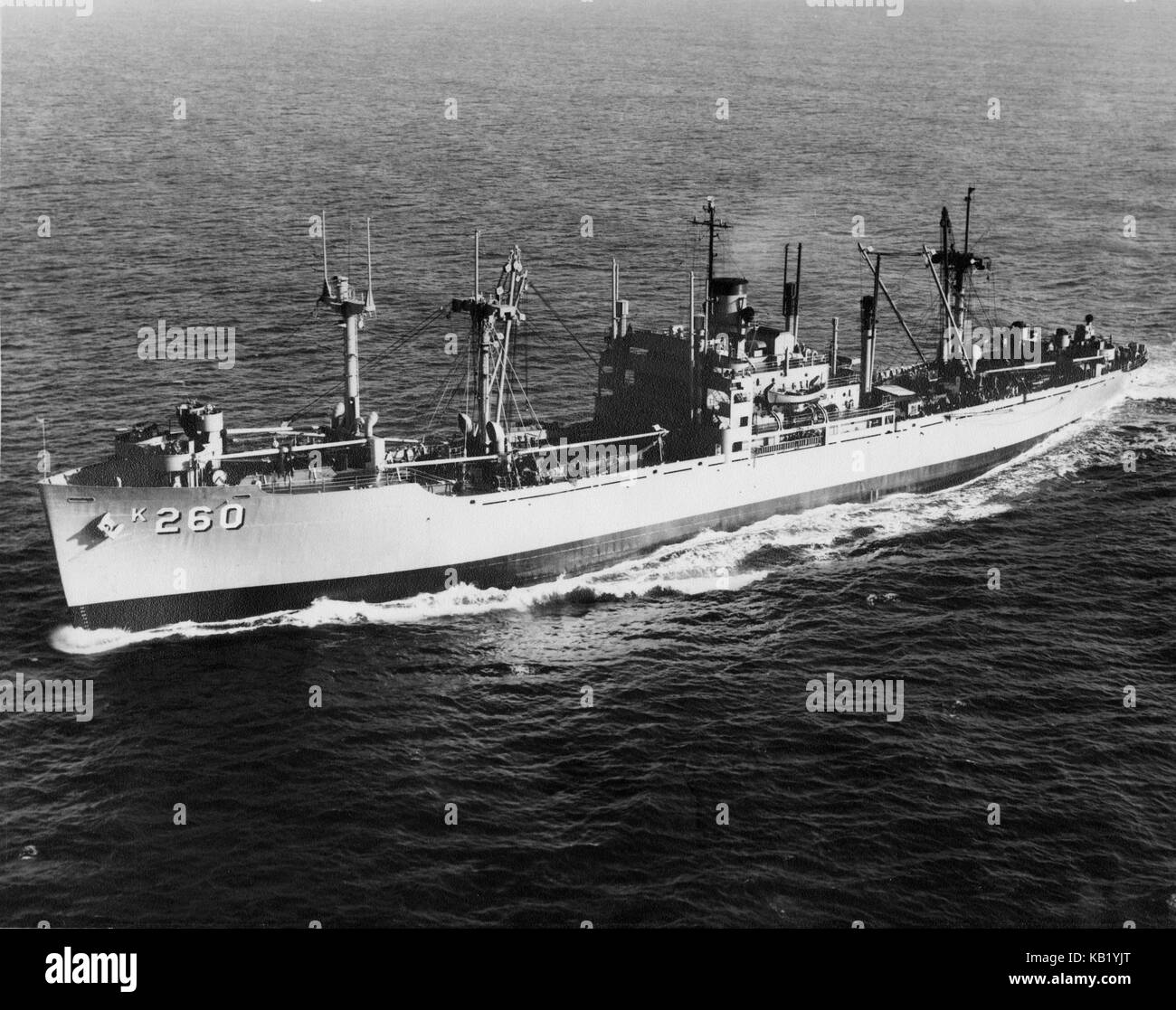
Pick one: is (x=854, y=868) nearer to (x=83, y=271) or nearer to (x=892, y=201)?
(x=83, y=271)

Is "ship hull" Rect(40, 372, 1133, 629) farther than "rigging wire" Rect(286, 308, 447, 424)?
No

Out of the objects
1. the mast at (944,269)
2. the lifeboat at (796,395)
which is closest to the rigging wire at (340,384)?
the lifeboat at (796,395)

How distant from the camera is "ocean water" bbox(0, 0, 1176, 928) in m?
33.2

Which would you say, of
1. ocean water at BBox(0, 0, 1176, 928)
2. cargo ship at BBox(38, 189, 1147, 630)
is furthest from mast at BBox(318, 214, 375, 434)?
ocean water at BBox(0, 0, 1176, 928)

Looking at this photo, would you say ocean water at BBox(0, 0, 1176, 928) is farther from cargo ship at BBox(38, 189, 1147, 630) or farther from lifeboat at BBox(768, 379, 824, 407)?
lifeboat at BBox(768, 379, 824, 407)

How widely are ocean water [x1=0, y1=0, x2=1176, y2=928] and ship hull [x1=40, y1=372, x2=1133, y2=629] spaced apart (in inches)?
46.4

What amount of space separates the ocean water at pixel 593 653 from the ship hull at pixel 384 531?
3.86 ft

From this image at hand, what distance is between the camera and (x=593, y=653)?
44.7 m

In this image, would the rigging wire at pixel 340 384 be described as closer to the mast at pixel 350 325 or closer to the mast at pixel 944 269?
the mast at pixel 350 325

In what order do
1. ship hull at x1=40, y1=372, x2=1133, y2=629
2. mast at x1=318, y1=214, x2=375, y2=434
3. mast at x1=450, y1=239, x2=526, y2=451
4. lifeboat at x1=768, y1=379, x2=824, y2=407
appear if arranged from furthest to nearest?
lifeboat at x1=768, y1=379, x2=824, y2=407
mast at x1=450, y1=239, x2=526, y2=451
mast at x1=318, y1=214, x2=375, y2=434
ship hull at x1=40, y1=372, x2=1133, y2=629

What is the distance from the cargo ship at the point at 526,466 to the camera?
45.0 meters

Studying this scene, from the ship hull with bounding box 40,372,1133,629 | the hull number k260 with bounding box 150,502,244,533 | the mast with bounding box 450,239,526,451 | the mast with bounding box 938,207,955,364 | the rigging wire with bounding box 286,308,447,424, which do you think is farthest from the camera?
the mast with bounding box 938,207,955,364
